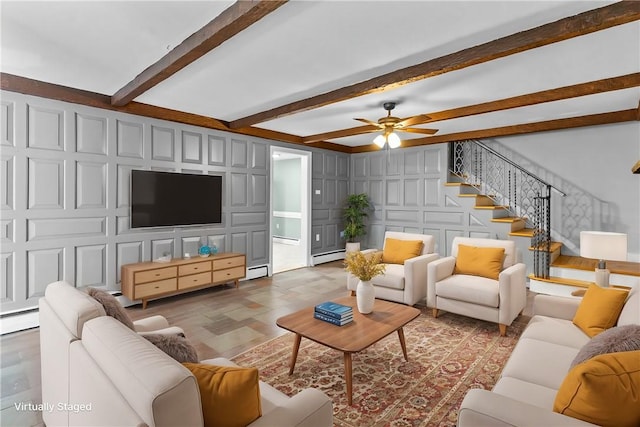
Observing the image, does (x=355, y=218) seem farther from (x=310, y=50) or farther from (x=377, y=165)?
(x=310, y=50)

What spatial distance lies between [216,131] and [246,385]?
447 centimetres

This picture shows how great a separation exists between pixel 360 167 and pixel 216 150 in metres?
3.36

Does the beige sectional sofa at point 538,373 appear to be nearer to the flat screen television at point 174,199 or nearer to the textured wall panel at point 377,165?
the flat screen television at point 174,199

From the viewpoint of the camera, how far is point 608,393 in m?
1.09

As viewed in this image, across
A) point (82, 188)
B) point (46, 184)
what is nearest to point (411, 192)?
point (82, 188)

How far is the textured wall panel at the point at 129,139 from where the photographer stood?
3.99 metres

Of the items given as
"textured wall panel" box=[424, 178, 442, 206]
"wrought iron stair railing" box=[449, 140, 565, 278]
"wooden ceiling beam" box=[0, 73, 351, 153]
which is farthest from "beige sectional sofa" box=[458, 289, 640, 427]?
"wooden ceiling beam" box=[0, 73, 351, 153]

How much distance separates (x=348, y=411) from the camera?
2072 mm

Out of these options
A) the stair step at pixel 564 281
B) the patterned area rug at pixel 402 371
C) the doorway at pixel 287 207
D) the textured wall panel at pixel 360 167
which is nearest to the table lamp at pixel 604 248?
the patterned area rug at pixel 402 371

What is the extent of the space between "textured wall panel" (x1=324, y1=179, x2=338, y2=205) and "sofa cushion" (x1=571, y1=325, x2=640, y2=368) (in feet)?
18.3

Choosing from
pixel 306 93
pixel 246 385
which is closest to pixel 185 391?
pixel 246 385

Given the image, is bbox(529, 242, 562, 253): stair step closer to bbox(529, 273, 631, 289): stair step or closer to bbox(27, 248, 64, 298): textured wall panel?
bbox(529, 273, 631, 289): stair step

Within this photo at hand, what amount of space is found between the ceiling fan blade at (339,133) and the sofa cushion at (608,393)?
426 cm

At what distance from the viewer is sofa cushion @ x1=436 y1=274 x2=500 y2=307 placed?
3.26m
